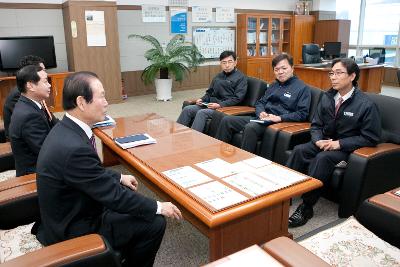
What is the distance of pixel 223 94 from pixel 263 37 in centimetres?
513

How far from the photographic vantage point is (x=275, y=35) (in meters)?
8.62

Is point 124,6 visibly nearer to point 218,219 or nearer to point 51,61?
point 51,61

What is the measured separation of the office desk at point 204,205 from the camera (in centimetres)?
146

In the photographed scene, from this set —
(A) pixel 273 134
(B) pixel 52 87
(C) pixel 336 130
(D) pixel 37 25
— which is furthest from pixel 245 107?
(D) pixel 37 25

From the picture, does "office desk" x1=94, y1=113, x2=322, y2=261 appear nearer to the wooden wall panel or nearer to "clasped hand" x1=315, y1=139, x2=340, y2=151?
"clasped hand" x1=315, y1=139, x2=340, y2=151

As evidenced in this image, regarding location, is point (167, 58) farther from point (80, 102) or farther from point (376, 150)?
point (80, 102)

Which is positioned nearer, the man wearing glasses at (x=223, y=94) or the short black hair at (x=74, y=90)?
the short black hair at (x=74, y=90)

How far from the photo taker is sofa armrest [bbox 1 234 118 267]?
1.08 meters

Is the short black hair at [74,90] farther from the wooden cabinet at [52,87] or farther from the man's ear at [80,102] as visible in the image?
the wooden cabinet at [52,87]

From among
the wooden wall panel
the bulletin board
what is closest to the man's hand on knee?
the wooden wall panel

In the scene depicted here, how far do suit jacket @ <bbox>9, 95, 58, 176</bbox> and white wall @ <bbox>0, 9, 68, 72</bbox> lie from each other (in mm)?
4269

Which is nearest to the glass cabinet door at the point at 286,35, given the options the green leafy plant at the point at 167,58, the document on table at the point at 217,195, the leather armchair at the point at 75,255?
the green leafy plant at the point at 167,58

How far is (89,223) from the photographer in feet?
4.83

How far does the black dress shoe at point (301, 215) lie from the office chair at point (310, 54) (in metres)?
5.04
